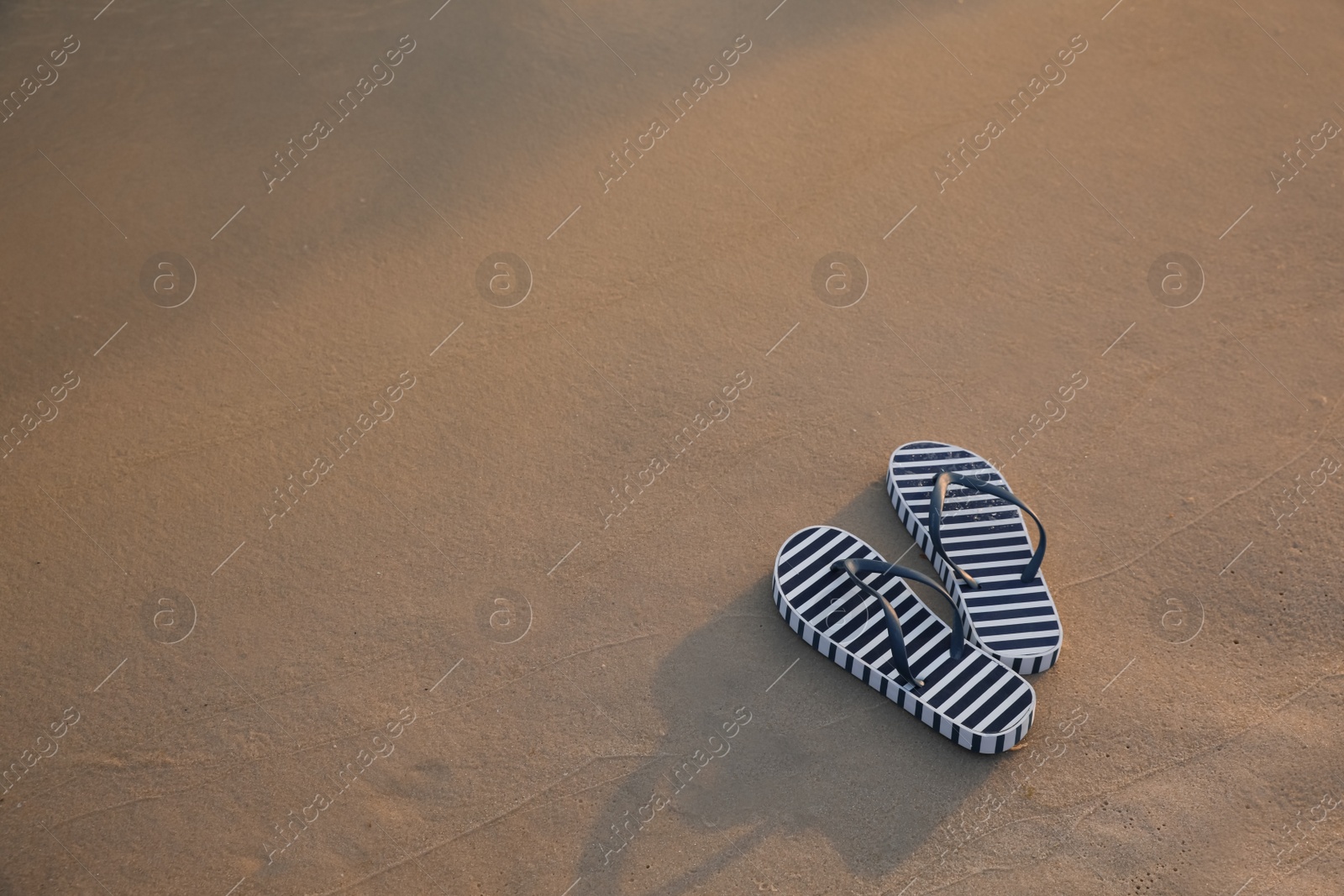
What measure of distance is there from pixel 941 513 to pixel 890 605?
86cm

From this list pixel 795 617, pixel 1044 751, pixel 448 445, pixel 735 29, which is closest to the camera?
pixel 1044 751

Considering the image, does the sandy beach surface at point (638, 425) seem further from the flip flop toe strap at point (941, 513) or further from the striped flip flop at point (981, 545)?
the flip flop toe strap at point (941, 513)

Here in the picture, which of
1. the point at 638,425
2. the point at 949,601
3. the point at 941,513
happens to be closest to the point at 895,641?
the point at 949,601

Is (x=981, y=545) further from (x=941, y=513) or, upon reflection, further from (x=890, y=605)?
(x=890, y=605)

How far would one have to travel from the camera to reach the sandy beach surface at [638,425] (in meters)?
6.31

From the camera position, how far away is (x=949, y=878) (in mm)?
6027

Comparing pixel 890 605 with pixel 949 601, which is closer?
pixel 890 605

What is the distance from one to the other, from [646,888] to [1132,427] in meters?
4.87

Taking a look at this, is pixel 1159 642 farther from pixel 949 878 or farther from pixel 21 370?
pixel 21 370

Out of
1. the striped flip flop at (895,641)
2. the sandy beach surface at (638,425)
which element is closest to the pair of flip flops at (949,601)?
the striped flip flop at (895,641)

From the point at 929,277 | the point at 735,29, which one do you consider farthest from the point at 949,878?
the point at 735,29

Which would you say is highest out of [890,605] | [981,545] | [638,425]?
[638,425]

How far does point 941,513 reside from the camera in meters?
7.23

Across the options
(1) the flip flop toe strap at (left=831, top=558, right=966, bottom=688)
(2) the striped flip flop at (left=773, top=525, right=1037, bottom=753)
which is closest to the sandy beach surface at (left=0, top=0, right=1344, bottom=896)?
(2) the striped flip flop at (left=773, top=525, right=1037, bottom=753)
